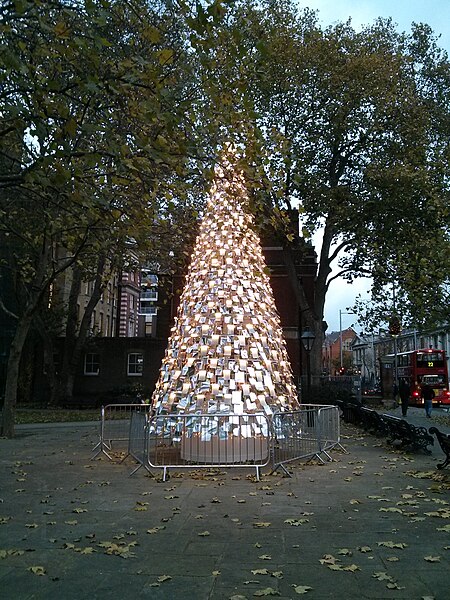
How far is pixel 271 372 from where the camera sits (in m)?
11.4

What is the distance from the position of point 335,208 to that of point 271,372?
14332 millimetres

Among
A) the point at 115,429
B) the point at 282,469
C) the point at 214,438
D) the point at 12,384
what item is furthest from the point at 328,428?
the point at 12,384

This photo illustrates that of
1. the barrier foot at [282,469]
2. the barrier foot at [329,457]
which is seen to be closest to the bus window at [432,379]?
the barrier foot at [329,457]

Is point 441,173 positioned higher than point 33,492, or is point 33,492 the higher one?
point 441,173

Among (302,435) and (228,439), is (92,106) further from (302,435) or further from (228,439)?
(302,435)

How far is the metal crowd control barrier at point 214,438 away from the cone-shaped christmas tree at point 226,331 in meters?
0.33

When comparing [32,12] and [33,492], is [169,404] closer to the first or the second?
[33,492]

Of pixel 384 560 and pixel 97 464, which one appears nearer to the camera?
pixel 384 560

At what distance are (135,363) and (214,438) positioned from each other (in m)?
29.0

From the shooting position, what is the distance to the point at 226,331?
11258 mm

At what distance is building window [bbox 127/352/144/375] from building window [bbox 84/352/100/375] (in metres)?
2.35

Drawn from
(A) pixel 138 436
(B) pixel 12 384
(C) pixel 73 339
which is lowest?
(A) pixel 138 436

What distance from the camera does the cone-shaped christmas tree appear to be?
427 inches

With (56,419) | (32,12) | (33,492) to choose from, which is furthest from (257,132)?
(56,419)
